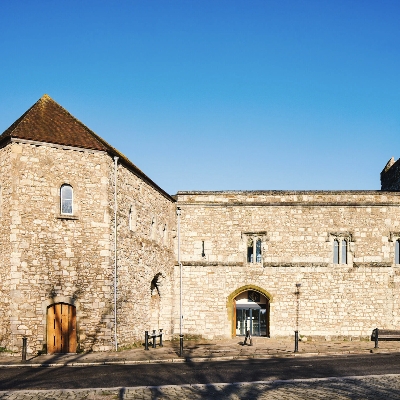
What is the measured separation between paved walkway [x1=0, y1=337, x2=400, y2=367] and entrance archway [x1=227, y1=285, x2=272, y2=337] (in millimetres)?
1117

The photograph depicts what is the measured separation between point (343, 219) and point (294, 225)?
8.37ft

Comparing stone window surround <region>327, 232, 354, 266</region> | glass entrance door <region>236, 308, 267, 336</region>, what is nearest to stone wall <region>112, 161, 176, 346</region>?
glass entrance door <region>236, 308, 267, 336</region>

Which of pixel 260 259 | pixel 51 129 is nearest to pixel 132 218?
pixel 51 129

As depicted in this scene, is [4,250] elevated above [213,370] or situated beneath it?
elevated above

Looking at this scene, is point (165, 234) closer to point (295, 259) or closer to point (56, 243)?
point (295, 259)

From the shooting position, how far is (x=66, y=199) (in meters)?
20.3

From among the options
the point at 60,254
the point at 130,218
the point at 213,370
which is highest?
the point at 130,218

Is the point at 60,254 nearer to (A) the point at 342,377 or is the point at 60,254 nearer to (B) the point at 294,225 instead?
(A) the point at 342,377

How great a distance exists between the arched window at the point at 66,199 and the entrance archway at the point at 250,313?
10.9 m

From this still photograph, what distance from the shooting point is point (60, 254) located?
19.8m

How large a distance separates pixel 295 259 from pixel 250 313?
3682 millimetres

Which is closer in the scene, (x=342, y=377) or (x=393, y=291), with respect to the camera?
(x=342, y=377)

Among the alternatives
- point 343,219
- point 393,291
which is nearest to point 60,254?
point 343,219

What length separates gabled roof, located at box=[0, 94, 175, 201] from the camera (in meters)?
19.8
